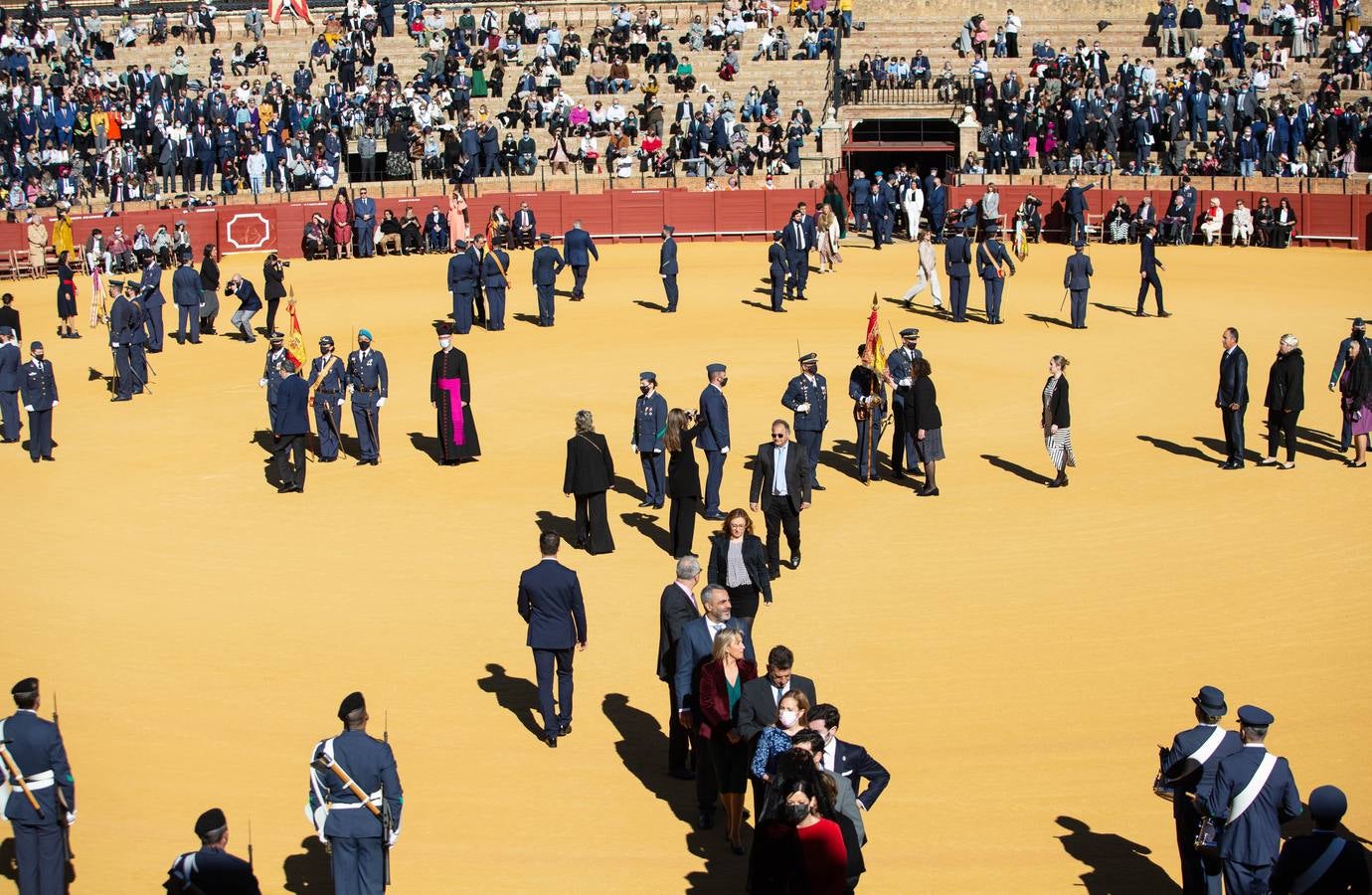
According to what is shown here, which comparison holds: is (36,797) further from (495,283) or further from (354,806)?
(495,283)

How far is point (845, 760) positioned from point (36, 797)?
492 centimetres

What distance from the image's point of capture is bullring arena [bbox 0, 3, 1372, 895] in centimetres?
1177

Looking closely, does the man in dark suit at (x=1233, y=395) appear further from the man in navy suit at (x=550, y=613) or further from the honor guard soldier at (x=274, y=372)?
the honor guard soldier at (x=274, y=372)

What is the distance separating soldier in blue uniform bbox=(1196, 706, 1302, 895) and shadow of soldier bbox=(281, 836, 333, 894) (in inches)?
215

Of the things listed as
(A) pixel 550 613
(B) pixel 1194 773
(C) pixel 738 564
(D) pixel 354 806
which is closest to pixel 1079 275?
(C) pixel 738 564

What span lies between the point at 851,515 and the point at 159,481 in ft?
29.0

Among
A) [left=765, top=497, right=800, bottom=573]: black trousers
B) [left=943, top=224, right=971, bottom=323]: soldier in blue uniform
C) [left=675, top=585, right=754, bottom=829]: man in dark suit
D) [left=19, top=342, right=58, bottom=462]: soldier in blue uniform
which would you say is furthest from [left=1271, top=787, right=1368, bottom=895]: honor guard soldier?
[left=943, top=224, right=971, bottom=323]: soldier in blue uniform

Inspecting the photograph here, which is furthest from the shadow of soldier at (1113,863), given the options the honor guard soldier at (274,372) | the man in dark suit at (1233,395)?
the honor guard soldier at (274,372)

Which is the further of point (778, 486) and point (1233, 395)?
point (1233, 395)

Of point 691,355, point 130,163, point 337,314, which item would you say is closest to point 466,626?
point 691,355

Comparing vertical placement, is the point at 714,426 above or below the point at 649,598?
above

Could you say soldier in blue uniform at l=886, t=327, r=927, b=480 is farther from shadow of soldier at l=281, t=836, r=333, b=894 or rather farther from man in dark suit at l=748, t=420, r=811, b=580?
shadow of soldier at l=281, t=836, r=333, b=894

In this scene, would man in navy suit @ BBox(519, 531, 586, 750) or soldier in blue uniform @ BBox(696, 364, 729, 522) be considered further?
soldier in blue uniform @ BBox(696, 364, 729, 522)

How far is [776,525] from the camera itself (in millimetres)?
17297
